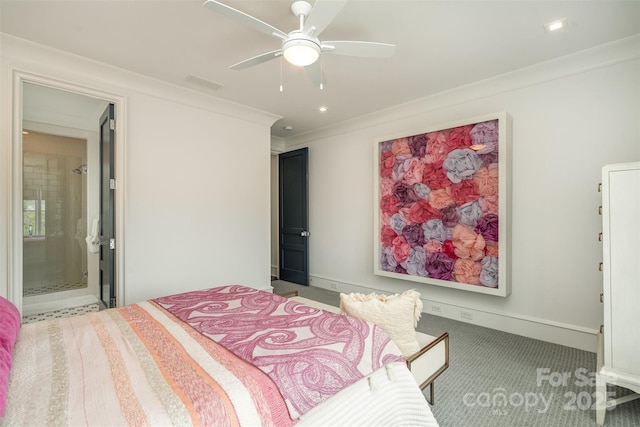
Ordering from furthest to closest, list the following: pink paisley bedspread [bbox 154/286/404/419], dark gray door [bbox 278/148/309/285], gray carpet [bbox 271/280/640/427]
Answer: dark gray door [bbox 278/148/309/285]
gray carpet [bbox 271/280/640/427]
pink paisley bedspread [bbox 154/286/404/419]

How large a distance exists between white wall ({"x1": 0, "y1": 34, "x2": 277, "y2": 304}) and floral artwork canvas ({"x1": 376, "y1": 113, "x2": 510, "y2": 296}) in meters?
1.72

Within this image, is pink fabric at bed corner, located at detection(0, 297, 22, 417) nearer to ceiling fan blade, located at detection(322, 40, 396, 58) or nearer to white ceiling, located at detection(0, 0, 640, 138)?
white ceiling, located at detection(0, 0, 640, 138)

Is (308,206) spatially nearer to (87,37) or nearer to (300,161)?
(300,161)

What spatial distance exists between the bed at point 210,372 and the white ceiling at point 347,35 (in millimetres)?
2045

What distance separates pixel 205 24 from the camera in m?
2.23

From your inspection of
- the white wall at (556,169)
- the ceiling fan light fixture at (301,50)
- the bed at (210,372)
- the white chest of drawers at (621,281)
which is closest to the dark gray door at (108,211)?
the bed at (210,372)

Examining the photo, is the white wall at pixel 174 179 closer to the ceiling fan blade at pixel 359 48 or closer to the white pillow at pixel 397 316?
the ceiling fan blade at pixel 359 48

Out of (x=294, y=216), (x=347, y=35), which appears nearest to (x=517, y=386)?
(x=347, y=35)

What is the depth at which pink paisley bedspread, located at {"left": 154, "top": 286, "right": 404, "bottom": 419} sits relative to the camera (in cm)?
120

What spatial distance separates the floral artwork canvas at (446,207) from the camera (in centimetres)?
301

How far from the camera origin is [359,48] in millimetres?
1964

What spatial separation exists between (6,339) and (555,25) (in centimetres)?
374

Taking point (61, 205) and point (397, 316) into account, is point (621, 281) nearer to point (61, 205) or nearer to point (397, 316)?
point (397, 316)

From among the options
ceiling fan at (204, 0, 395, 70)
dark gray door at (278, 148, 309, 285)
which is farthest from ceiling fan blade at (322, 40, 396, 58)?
dark gray door at (278, 148, 309, 285)
